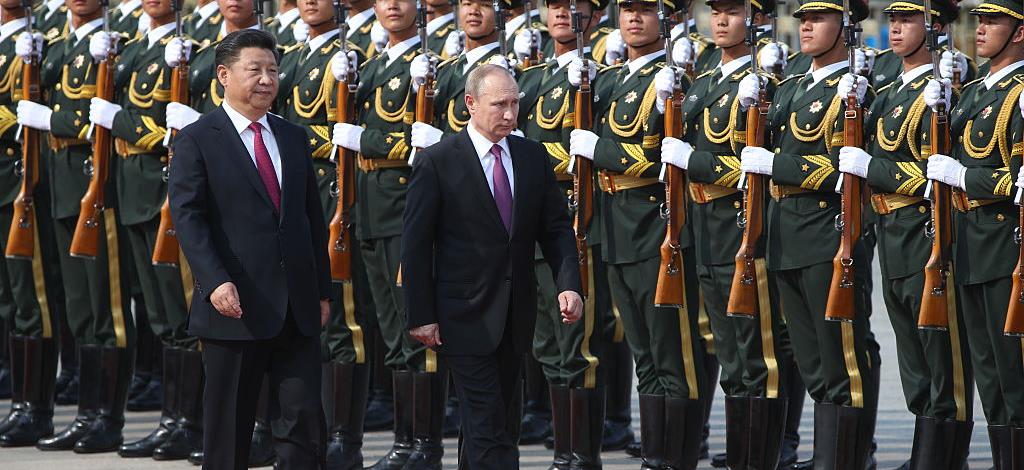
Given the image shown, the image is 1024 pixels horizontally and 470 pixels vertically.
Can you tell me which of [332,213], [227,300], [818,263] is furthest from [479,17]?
[227,300]

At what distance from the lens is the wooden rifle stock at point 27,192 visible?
9.30 meters

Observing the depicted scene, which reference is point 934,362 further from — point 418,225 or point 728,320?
point 418,225

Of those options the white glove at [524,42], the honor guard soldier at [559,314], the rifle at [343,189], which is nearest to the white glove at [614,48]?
the white glove at [524,42]

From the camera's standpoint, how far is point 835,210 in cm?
753

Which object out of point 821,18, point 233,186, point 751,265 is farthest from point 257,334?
point 821,18

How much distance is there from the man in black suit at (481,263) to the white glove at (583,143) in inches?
50.7

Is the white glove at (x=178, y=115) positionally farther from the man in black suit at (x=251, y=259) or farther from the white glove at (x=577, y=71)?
the man in black suit at (x=251, y=259)

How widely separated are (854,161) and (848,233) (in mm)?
293

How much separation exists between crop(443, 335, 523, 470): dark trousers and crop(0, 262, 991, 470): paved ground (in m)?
2.05

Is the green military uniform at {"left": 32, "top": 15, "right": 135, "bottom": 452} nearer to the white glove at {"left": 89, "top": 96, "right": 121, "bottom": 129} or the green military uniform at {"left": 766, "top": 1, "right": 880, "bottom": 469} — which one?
the white glove at {"left": 89, "top": 96, "right": 121, "bottom": 129}

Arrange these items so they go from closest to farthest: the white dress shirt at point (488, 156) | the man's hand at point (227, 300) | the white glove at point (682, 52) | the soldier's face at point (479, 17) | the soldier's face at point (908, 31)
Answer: the man's hand at point (227, 300) < the white dress shirt at point (488, 156) < the soldier's face at point (908, 31) < the white glove at point (682, 52) < the soldier's face at point (479, 17)

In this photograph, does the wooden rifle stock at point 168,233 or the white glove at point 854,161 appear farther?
the wooden rifle stock at point 168,233

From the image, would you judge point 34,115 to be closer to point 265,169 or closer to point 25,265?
point 25,265

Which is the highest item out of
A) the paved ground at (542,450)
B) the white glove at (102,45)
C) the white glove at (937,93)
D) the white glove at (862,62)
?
the white glove at (102,45)
